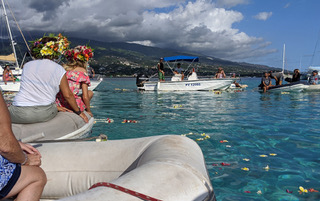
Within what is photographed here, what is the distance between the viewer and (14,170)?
6.64 feet

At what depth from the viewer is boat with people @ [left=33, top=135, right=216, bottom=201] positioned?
187 cm

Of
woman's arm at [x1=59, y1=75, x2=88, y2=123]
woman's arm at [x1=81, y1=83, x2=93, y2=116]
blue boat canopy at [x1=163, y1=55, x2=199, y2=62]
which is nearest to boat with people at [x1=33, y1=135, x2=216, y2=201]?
woman's arm at [x1=59, y1=75, x2=88, y2=123]

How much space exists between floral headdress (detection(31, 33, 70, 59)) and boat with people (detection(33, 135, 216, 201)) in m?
2.03

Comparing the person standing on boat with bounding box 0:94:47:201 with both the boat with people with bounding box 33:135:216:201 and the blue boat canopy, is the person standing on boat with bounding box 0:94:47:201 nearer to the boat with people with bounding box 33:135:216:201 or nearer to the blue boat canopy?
the boat with people with bounding box 33:135:216:201

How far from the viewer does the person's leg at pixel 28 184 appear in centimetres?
209

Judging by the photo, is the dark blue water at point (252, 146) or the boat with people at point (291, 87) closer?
the dark blue water at point (252, 146)

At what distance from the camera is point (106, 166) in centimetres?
298

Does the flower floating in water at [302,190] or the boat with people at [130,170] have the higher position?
the boat with people at [130,170]

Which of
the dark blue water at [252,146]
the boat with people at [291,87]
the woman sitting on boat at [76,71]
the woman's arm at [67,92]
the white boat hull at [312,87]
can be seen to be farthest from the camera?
the white boat hull at [312,87]

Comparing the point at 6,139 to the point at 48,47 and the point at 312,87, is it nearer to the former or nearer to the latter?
the point at 48,47

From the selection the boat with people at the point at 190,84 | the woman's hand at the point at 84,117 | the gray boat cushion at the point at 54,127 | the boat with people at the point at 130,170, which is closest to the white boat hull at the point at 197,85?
the boat with people at the point at 190,84

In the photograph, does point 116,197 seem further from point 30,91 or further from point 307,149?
point 307,149

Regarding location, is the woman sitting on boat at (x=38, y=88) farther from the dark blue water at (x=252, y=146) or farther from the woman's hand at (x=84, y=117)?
the dark blue water at (x=252, y=146)

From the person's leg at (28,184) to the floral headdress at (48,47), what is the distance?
9.46 feet
